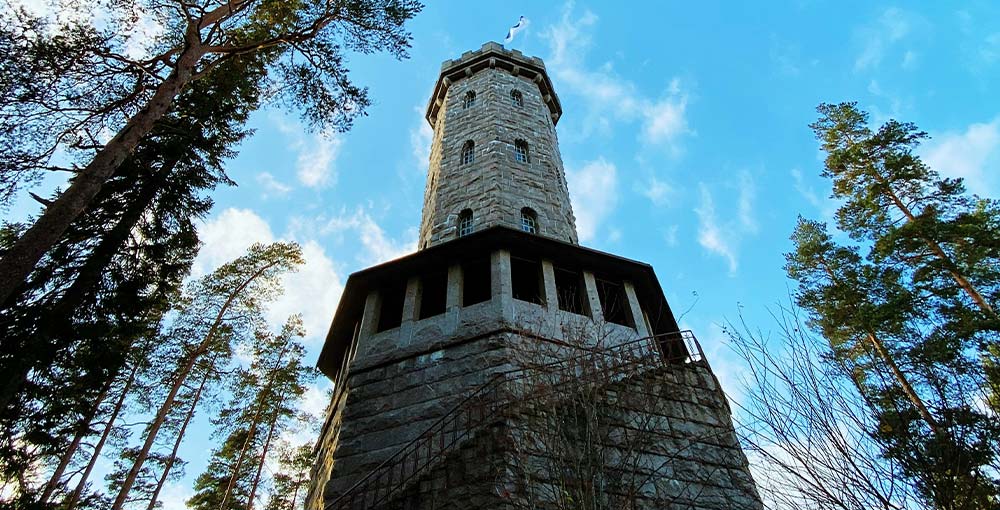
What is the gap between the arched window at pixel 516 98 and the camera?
16.4m

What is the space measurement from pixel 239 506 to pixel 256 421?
2509 mm

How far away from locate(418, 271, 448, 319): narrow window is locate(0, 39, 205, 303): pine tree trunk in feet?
15.0

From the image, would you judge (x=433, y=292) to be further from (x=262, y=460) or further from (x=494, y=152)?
(x=262, y=460)

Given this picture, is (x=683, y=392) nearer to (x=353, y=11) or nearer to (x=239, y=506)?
(x=353, y=11)

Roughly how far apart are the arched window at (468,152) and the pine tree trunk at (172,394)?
7190 millimetres

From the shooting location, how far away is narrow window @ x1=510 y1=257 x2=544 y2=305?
31.3 feet

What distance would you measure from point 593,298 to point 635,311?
757 millimetres

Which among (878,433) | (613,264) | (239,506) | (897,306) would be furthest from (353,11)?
(239,506)

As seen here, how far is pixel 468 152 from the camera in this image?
14.3m

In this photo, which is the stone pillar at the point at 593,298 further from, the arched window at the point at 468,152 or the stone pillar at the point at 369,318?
the arched window at the point at 468,152

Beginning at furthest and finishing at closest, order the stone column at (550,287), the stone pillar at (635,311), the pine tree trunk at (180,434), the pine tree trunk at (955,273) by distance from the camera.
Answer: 1. the pine tree trunk at (180,434)
2. the pine tree trunk at (955,273)
3. the stone pillar at (635,311)
4. the stone column at (550,287)

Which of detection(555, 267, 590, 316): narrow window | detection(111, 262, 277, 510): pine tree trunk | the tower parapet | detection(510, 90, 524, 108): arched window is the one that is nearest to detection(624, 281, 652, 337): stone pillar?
detection(555, 267, 590, 316): narrow window

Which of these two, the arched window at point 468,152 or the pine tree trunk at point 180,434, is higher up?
the arched window at point 468,152

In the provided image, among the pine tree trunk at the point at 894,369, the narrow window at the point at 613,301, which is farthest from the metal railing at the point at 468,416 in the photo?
the pine tree trunk at the point at 894,369
